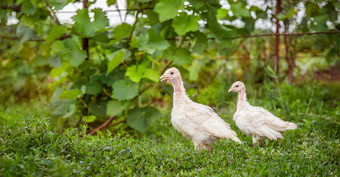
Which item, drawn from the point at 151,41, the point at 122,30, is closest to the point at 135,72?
the point at 151,41

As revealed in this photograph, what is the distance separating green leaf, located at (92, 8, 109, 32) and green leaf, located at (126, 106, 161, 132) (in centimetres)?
97

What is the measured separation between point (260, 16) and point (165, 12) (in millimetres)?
1297

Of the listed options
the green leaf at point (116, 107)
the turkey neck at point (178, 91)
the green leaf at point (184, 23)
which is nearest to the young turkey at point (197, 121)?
the turkey neck at point (178, 91)

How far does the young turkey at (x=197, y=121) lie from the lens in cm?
256

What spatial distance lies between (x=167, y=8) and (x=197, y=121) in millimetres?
1228

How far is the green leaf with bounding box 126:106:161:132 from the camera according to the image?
3.83 metres

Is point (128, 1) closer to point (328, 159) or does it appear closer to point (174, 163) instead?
point (174, 163)

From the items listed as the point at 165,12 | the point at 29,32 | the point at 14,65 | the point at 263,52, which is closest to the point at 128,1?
the point at 165,12

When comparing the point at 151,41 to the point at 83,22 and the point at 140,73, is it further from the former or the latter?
the point at 83,22

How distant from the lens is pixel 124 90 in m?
3.65

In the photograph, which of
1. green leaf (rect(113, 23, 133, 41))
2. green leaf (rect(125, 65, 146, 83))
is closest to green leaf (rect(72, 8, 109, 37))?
green leaf (rect(113, 23, 133, 41))

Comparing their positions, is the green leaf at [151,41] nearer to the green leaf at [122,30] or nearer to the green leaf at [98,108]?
the green leaf at [122,30]

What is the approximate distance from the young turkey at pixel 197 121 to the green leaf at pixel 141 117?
1.18 meters

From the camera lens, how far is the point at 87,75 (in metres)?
3.97
